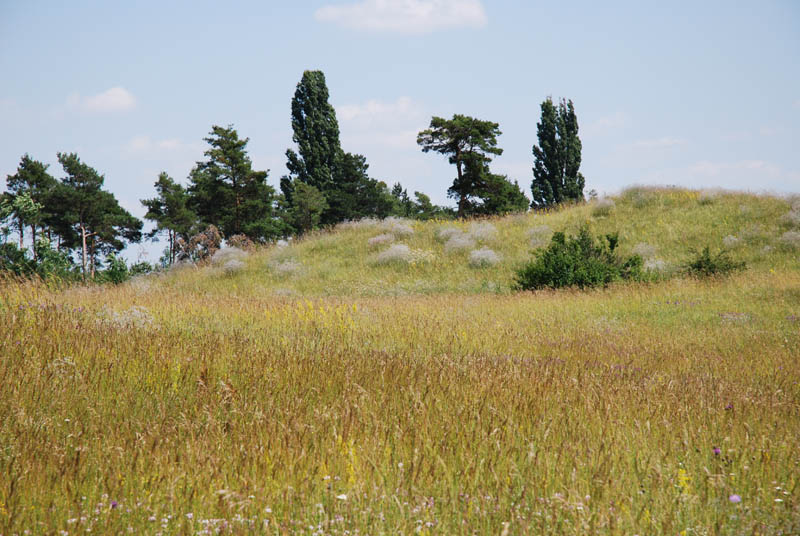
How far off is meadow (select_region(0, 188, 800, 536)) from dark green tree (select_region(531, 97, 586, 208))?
3057 cm

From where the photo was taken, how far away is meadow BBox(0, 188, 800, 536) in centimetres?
228

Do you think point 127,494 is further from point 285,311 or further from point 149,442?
point 285,311

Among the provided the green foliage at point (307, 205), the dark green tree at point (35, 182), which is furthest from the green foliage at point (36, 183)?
the green foliage at point (307, 205)

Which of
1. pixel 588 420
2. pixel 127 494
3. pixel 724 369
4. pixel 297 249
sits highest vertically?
pixel 297 249

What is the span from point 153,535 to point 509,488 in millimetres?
1562

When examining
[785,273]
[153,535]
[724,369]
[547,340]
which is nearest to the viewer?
[153,535]

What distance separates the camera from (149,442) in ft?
9.57

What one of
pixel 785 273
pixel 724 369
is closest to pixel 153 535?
pixel 724 369

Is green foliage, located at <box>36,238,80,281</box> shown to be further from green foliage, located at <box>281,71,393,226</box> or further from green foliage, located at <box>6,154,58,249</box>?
green foliage, located at <box>281,71,393,226</box>

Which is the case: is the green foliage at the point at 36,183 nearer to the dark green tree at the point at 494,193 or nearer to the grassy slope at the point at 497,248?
the grassy slope at the point at 497,248

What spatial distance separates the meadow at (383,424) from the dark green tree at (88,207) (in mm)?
26687

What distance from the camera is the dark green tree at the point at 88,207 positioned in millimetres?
32438

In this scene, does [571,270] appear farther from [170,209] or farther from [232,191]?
[170,209]

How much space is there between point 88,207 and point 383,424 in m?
36.6
